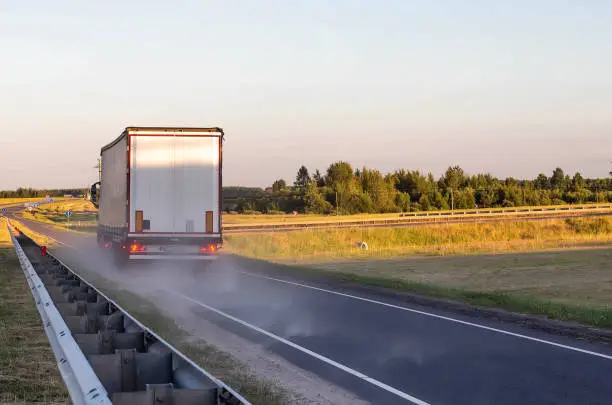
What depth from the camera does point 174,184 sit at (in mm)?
21078

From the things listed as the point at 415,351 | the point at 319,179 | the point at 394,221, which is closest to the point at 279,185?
the point at 319,179

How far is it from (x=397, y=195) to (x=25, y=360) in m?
121

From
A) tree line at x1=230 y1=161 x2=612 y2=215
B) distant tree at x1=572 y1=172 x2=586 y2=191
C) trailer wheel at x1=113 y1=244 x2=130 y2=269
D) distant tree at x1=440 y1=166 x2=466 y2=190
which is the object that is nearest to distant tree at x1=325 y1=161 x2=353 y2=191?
tree line at x1=230 y1=161 x2=612 y2=215

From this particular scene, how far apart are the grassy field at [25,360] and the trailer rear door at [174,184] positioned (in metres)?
6.43

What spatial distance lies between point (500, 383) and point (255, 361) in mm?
3386

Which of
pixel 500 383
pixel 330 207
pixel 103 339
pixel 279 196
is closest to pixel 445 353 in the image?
pixel 500 383

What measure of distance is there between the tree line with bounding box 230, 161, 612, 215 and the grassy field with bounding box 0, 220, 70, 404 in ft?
317

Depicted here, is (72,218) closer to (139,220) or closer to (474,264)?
(474,264)

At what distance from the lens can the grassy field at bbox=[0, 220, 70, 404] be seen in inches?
270

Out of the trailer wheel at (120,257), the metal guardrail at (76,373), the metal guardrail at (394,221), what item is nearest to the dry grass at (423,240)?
the metal guardrail at (394,221)

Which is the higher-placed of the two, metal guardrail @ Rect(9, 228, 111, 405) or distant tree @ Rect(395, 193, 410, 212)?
distant tree @ Rect(395, 193, 410, 212)

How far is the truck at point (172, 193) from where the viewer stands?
68.6 feet

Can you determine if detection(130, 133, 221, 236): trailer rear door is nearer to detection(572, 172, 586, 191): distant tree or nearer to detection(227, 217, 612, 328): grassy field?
detection(227, 217, 612, 328): grassy field

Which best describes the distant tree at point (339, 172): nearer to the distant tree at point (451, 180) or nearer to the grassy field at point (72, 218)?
the distant tree at point (451, 180)
